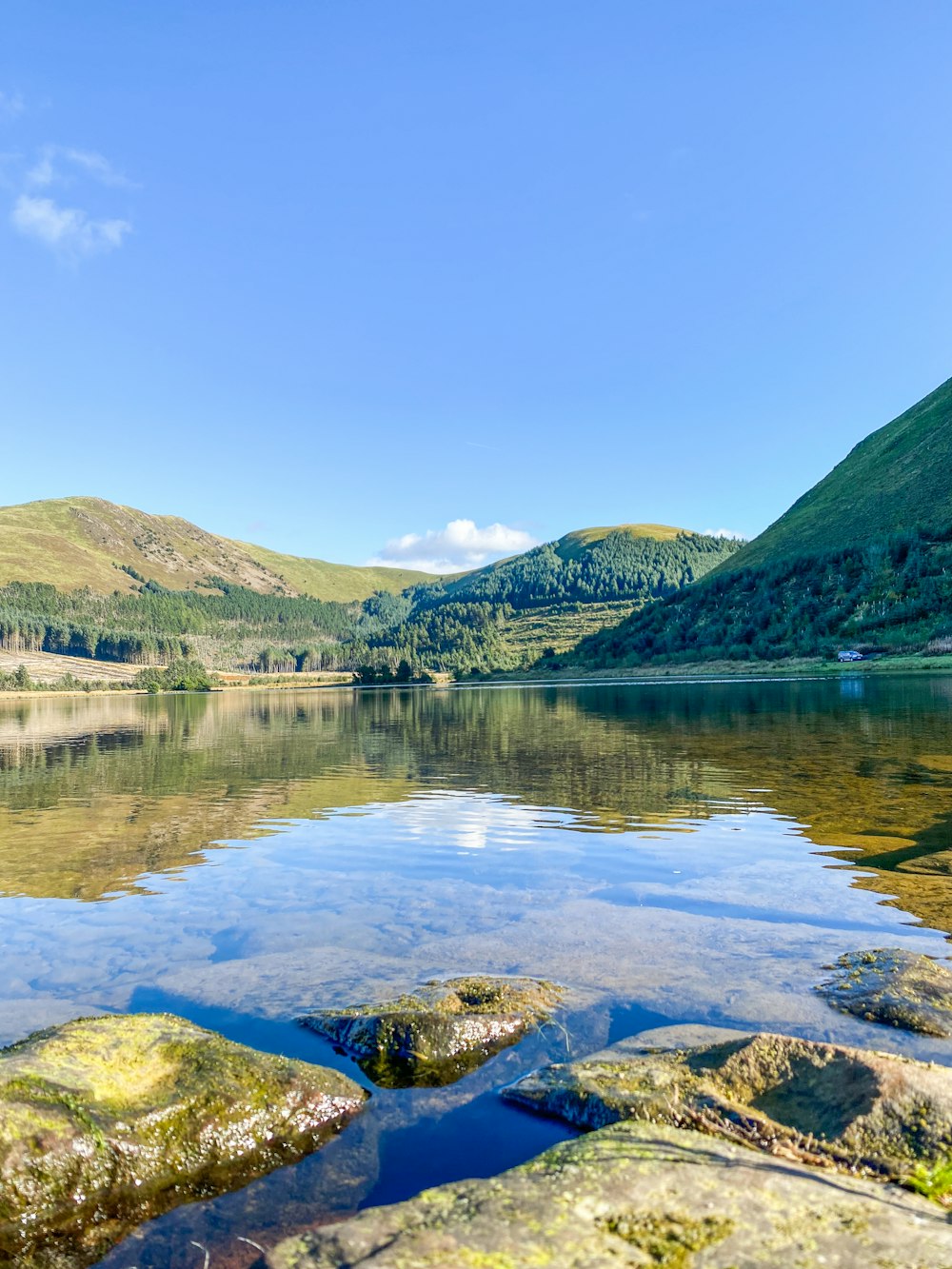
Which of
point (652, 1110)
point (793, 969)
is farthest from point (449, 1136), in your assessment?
point (793, 969)

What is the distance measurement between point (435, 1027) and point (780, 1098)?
150 inches

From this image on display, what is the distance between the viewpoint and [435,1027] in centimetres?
900

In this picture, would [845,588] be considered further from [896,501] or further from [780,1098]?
[780,1098]

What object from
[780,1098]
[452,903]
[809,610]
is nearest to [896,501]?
[809,610]

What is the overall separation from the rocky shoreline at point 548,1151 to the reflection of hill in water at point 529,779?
287 inches

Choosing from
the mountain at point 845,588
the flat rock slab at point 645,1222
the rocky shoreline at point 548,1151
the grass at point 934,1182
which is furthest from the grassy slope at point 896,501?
the flat rock slab at point 645,1222

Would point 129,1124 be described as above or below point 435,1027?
above

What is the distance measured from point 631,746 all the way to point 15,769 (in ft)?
111

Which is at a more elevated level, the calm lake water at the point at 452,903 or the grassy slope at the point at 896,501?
the grassy slope at the point at 896,501

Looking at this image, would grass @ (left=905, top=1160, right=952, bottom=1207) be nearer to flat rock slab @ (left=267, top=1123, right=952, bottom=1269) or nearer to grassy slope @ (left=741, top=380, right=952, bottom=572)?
flat rock slab @ (left=267, top=1123, right=952, bottom=1269)

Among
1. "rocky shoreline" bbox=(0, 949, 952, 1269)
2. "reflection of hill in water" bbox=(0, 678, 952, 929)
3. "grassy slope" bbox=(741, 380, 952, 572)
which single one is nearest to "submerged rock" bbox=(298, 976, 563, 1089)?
"rocky shoreline" bbox=(0, 949, 952, 1269)

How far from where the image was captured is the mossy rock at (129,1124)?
20.1 feet

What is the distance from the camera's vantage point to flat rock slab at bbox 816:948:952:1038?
8.97 meters

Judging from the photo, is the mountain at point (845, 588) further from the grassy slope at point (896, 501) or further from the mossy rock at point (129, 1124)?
the mossy rock at point (129, 1124)
